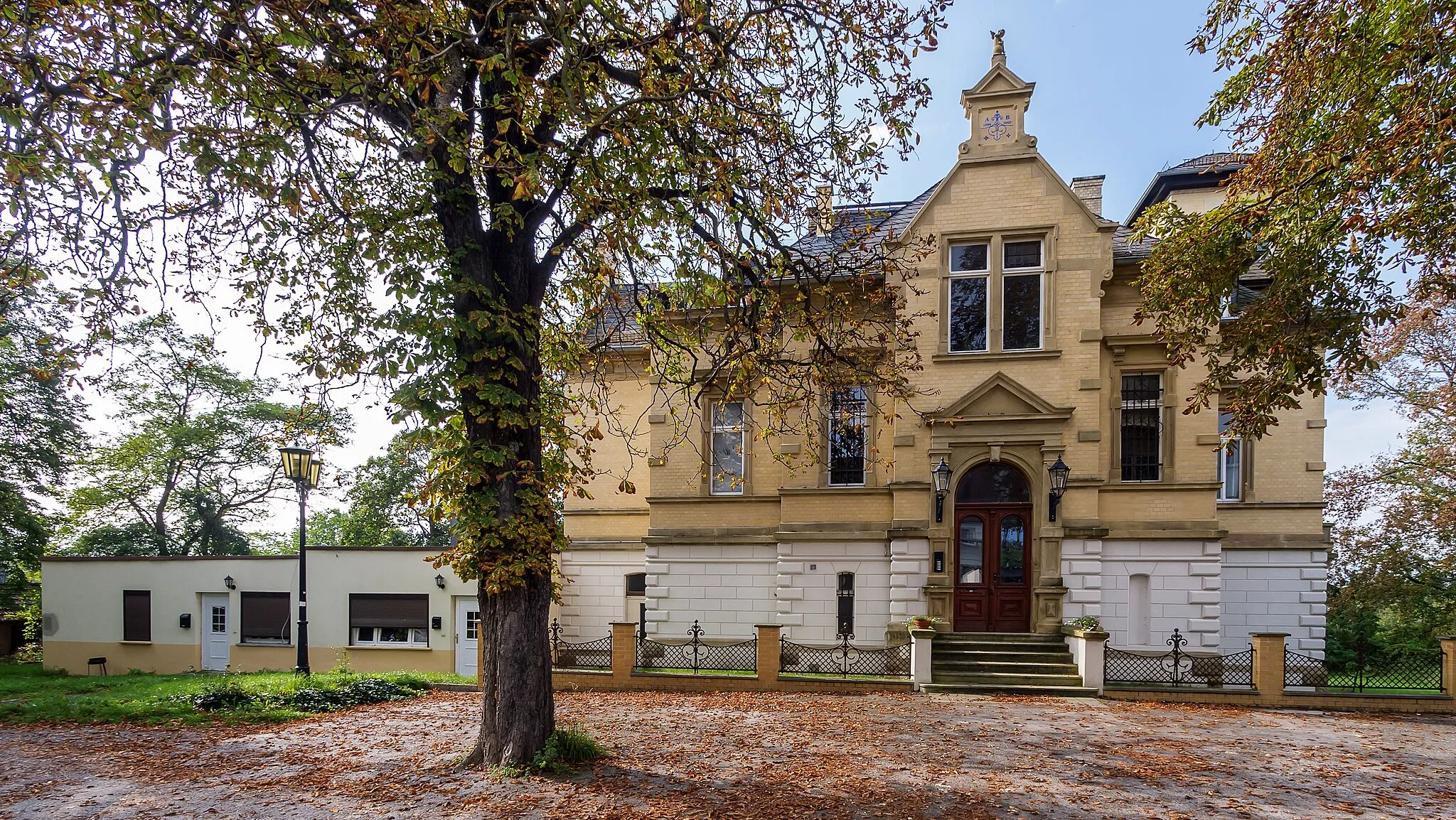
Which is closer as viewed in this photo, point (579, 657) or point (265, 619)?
point (579, 657)

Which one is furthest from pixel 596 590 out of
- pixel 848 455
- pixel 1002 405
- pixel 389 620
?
pixel 1002 405

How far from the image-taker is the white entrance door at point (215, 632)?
20.5 metres

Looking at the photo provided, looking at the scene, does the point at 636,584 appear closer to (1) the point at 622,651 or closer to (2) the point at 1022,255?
(1) the point at 622,651

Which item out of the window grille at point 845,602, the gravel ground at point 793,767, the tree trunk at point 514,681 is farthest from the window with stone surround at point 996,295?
the tree trunk at point 514,681

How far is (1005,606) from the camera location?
1461 cm

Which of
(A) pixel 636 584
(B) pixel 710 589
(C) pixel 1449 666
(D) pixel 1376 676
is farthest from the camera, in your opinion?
(A) pixel 636 584

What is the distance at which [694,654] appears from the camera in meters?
15.2

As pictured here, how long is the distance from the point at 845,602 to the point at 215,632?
17866mm

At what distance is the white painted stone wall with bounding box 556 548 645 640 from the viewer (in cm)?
1841

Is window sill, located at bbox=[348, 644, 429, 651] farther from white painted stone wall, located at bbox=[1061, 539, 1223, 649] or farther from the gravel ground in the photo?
white painted stone wall, located at bbox=[1061, 539, 1223, 649]

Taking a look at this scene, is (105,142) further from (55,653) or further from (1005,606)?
(55,653)

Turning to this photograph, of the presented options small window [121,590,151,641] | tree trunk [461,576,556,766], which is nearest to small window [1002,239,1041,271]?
tree trunk [461,576,556,766]

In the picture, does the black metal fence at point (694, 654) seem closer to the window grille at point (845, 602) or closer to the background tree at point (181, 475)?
the window grille at point (845, 602)

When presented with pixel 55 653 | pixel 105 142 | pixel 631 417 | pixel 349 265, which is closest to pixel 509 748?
pixel 349 265
